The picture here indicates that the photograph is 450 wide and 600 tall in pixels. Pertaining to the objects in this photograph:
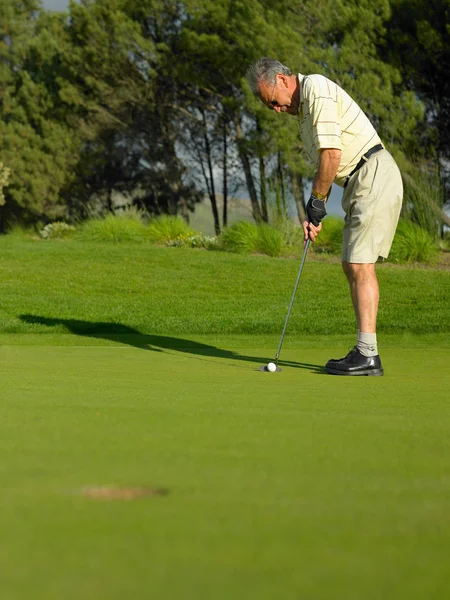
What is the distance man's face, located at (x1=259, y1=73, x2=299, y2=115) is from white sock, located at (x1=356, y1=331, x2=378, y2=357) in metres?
1.45

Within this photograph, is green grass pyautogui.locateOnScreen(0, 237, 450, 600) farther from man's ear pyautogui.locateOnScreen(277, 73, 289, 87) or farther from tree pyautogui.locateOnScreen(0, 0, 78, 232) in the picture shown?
tree pyautogui.locateOnScreen(0, 0, 78, 232)

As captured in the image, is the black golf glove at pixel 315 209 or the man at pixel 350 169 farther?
the black golf glove at pixel 315 209

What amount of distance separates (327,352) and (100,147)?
87.9 ft

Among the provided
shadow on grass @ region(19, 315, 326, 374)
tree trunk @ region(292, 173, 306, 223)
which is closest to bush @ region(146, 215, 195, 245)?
tree trunk @ region(292, 173, 306, 223)

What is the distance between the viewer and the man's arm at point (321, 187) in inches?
204

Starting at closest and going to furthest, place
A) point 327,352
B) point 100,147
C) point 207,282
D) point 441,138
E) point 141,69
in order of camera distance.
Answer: point 327,352 < point 207,282 < point 441,138 < point 141,69 < point 100,147

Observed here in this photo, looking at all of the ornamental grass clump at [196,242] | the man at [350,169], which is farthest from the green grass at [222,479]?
the ornamental grass clump at [196,242]

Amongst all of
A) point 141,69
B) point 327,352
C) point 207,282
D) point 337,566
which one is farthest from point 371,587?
point 141,69

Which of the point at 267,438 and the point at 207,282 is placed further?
the point at 207,282

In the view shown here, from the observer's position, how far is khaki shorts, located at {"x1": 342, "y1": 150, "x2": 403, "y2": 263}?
5.33 meters

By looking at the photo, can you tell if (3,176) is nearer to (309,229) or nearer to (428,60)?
(428,60)

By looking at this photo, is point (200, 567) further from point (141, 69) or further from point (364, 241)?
point (141, 69)

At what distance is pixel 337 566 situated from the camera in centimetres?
125

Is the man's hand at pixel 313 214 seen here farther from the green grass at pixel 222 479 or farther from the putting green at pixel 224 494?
the putting green at pixel 224 494
